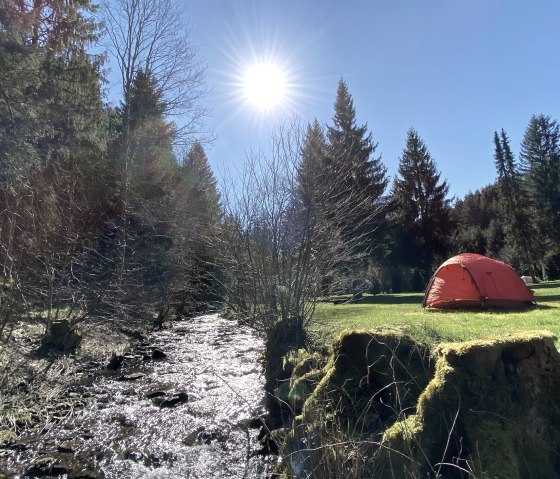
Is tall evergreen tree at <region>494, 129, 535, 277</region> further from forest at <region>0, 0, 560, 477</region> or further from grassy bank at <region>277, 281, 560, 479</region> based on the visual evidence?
grassy bank at <region>277, 281, 560, 479</region>

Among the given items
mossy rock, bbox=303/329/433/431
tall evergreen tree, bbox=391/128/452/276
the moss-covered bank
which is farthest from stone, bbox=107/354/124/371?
tall evergreen tree, bbox=391/128/452/276

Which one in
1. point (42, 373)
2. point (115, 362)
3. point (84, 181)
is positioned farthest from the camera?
point (84, 181)

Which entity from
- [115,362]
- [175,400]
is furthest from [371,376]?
[115,362]

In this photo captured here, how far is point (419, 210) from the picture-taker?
28.0m

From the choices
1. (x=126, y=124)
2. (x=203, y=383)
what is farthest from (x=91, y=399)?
(x=126, y=124)

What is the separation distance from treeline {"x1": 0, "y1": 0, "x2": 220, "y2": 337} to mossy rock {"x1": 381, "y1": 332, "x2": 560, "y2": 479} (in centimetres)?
652

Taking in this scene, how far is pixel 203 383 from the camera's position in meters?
7.84

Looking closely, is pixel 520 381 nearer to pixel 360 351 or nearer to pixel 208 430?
pixel 360 351

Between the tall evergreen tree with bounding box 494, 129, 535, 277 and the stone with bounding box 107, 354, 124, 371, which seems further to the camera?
the tall evergreen tree with bounding box 494, 129, 535, 277

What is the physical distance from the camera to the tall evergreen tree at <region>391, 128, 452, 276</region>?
26.9 meters

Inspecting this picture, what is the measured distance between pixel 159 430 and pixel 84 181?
36.8ft

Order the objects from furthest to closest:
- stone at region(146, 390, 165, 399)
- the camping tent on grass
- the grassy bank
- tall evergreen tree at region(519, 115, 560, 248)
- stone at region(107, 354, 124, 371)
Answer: tall evergreen tree at region(519, 115, 560, 248), the camping tent on grass, stone at region(107, 354, 124, 371), stone at region(146, 390, 165, 399), the grassy bank

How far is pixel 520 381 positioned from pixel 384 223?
22.6m

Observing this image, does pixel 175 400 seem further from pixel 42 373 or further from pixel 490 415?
pixel 490 415
